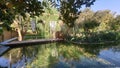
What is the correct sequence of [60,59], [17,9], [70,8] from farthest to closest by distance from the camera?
[60,59] < [70,8] < [17,9]

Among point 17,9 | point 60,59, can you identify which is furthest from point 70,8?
point 60,59

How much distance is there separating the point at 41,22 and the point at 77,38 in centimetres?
860

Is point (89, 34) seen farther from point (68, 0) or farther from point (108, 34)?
point (68, 0)

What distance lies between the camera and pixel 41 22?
120 feet

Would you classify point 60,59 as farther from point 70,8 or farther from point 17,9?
point 17,9

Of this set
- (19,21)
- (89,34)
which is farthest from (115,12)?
A: (19,21)

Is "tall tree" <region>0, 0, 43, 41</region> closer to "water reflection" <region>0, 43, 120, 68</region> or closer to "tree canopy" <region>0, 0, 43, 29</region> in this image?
"tree canopy" <region>0, 0, 43, 29</region>

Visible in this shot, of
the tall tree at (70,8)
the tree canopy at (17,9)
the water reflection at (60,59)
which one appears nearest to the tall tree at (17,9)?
the tree canopy at (17,9)

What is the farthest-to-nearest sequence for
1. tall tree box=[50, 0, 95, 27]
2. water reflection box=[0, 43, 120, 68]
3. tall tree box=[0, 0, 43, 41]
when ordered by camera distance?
water reflection box=[0, 43, 120, 68] → tall tree box=[50, 0, 95, 27] → tall tree box=[0, 0, 43, 41]

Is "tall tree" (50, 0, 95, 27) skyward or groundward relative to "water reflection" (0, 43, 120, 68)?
skyward

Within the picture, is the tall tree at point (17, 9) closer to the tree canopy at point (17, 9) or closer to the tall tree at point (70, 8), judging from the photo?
the tree canopy at point (17, 9)

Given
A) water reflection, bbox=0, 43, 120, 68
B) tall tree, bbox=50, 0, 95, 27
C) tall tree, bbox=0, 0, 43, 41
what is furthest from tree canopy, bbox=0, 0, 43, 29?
water reflection, bbox=0, 43, 120, 68

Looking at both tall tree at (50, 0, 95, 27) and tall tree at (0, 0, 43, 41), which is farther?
tall tree at (50, 0, 95, 27)

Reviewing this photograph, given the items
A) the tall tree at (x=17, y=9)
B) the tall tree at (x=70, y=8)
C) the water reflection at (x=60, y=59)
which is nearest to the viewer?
the tall tree at (x=17, y=9)
